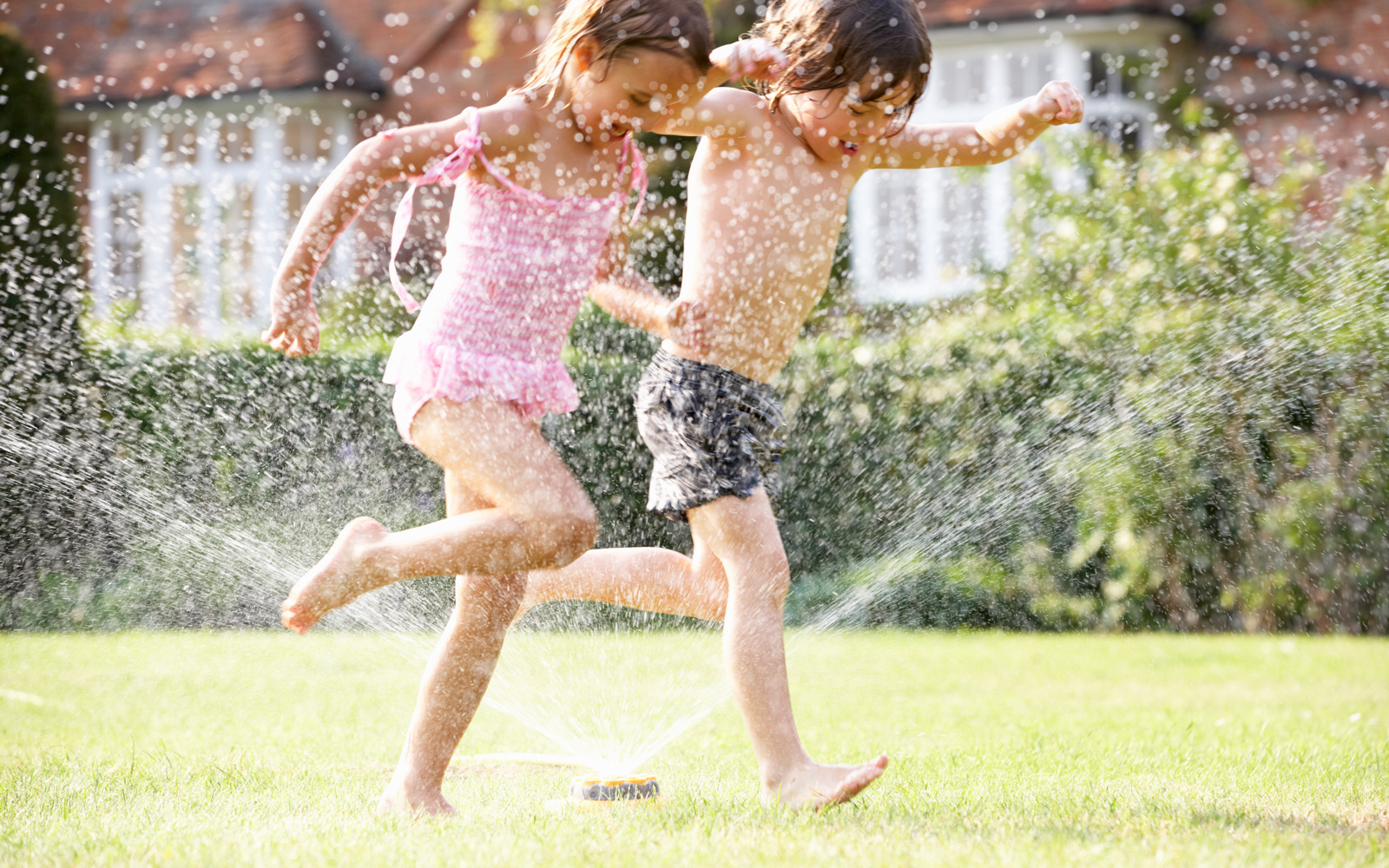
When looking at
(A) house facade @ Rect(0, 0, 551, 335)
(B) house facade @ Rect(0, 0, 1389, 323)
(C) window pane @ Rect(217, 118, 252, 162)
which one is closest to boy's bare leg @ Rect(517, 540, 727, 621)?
(B) house facade @ Rect(0, 0, 1389, 323)

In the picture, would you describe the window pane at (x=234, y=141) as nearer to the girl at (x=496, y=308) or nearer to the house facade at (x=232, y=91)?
the house facade at (x=232, y=91)

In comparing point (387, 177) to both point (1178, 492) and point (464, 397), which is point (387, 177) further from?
point (1178, 492)

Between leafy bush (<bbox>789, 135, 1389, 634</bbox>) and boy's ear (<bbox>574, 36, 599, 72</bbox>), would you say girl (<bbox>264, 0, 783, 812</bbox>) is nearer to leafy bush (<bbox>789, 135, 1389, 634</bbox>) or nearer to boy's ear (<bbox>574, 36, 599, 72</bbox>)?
boy's ear (<bbox>574, 36, 599, 72</bbox>)

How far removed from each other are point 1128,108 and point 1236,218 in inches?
231

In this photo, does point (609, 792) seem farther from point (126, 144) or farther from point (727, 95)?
point (126, 144)

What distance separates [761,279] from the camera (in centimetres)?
282

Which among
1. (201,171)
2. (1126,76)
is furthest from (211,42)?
(1126,76)

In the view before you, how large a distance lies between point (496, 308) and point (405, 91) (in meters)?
11.9

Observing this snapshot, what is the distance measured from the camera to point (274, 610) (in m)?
6.13

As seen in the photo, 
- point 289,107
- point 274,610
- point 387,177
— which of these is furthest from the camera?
point 289,107

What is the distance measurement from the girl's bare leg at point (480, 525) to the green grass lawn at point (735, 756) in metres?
0.43

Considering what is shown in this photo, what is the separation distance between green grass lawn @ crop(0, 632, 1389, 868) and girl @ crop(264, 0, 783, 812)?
0.39 meters

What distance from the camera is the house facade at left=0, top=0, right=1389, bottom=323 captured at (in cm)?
1198

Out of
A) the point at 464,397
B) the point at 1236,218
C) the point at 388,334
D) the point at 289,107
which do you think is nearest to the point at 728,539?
the point at 464,397
